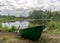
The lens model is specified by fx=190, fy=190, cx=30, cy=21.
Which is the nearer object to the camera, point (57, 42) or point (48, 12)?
point (57, 42)

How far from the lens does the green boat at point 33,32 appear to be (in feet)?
50.9

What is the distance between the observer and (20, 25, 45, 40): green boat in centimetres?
1550

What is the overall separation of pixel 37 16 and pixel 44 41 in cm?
4119

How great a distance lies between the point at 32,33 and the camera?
1569 cm

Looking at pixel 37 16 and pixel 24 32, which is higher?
pixel 24 32

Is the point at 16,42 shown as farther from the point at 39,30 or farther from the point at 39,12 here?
the point at 39,12

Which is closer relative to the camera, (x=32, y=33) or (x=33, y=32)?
(x=33, y=32)

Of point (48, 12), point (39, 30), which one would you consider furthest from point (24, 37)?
point (48, 12)

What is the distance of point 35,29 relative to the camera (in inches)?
608

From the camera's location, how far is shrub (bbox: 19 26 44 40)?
610 inches

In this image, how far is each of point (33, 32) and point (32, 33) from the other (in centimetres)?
16

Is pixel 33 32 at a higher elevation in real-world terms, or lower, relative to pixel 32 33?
higher

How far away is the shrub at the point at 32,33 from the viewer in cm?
1550

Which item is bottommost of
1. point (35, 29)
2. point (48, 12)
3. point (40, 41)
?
point (48, 12)
